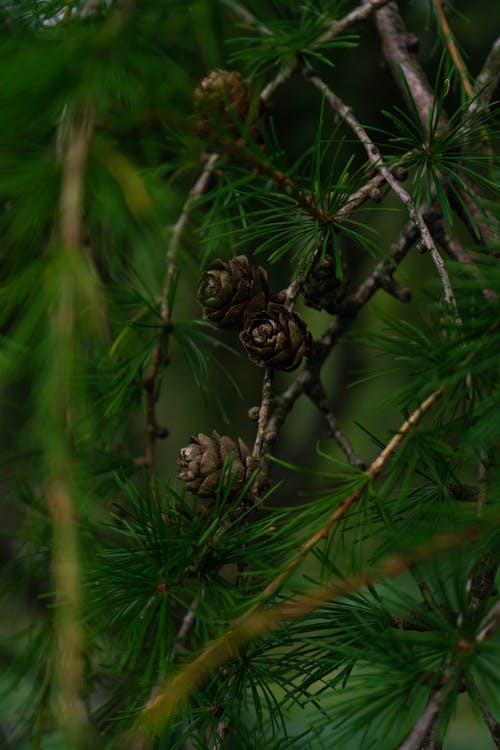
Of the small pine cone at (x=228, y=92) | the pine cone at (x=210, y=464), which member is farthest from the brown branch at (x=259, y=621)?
the small pine cone at (x=228, y=92)

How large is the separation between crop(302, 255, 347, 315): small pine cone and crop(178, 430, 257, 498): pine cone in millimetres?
176

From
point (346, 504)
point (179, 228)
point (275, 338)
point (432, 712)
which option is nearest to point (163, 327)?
point (179, 228)

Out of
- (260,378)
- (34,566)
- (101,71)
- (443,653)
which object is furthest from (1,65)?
(260,378)

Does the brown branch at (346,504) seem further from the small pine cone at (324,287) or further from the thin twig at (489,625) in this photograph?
the small pine cone at (324,287)

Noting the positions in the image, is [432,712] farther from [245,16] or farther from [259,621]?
[245,16]

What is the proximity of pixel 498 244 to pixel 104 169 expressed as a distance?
220 mm

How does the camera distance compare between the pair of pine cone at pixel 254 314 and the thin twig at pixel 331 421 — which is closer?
the pair of pine cone at pixel 254 314

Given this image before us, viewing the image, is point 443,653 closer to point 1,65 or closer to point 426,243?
point 426,243

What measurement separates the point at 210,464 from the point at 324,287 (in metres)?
0.21

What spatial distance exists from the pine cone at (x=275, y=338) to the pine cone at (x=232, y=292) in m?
0.03

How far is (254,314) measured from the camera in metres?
0.58

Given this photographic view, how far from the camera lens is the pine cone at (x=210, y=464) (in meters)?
0.56

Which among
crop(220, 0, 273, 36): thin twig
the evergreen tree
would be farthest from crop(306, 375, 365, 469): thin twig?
crop(220, 0, 273, 36): thin twig

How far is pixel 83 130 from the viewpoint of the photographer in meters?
0.39
